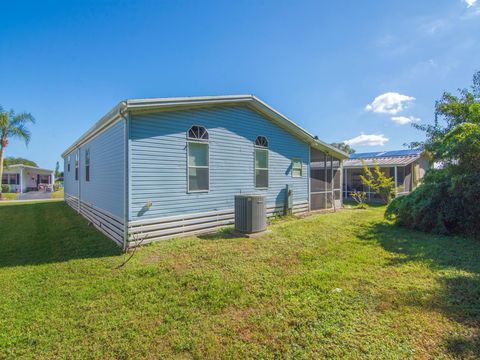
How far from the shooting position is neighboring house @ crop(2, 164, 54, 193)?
88.3ft

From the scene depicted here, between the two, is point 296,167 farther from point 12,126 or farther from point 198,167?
point 12,126

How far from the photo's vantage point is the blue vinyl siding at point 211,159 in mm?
5734

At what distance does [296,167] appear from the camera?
397 inches

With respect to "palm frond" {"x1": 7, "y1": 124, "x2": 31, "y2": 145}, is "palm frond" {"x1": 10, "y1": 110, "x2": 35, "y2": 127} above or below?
above

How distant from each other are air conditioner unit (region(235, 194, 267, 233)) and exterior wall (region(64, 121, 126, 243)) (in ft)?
9.95

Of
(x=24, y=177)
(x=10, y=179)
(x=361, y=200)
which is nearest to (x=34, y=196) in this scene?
(x=24, y=177)

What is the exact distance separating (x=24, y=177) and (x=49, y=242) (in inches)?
1181

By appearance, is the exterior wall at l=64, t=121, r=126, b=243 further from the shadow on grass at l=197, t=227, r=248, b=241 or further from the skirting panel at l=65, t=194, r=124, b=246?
the shadow on grass at l=197, t=227, r=248, b=241

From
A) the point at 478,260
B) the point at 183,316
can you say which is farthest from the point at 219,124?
the point at 478,260

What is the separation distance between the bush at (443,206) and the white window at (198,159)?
664 cm

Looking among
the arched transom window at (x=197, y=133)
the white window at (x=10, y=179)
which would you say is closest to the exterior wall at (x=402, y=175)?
the arched transom window at (x=197, y=133)

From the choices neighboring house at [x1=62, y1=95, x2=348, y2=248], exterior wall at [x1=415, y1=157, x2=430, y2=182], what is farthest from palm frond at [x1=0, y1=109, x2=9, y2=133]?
exterior wall at [x1=415, y1=157, x2=430, y2=182]

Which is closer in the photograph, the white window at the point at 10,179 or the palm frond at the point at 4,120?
the palm frond at the point at 4,120

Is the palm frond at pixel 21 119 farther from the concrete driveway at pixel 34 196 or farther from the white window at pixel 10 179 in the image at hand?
the white window at pixel 10 179
